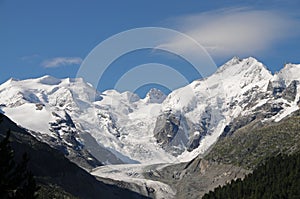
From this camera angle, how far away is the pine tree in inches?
2613

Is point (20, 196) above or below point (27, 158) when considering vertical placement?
below

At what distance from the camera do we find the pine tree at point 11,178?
66375 mm

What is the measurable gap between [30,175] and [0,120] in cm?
694

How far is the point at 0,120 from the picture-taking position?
2697 inches

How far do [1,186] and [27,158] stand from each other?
5188 mm

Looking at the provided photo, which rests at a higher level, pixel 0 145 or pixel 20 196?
pixel 0 145

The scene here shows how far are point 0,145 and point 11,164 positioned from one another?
2446 mm

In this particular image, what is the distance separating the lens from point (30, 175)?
7019 centimetres

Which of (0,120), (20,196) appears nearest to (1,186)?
(20,196)

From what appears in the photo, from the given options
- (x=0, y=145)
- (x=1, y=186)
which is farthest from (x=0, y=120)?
(x=1, y=186)

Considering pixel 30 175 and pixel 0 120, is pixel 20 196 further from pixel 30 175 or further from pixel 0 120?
pixel 0 120

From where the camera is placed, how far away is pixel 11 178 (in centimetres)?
6975

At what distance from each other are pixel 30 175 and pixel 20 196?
325 cm

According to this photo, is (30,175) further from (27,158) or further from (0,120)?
(0,120)
